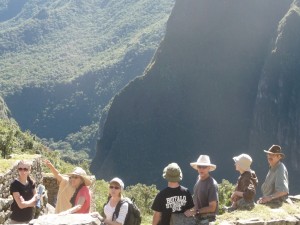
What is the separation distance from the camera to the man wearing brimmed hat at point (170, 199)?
633 centimetres

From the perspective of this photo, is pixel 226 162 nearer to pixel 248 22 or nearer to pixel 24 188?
pixel 248 22

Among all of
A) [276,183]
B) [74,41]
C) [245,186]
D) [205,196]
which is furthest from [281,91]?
[74,41]

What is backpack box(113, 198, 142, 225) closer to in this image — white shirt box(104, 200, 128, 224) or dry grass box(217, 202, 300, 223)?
white shirt box(104, 200, 128, 224)

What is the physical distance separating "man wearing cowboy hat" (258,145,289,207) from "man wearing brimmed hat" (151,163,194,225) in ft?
6.66

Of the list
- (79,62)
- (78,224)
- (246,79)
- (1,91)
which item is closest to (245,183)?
(78,224)

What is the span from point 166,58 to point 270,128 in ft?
85.3

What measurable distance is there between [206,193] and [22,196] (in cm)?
279

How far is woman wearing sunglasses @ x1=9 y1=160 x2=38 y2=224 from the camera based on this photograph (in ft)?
23.7

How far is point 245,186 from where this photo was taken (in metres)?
7.65

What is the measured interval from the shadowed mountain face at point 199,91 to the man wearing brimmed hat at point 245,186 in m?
75.6

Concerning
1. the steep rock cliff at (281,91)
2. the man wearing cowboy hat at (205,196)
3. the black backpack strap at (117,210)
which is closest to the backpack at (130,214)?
the black backpack strap at (117,210)

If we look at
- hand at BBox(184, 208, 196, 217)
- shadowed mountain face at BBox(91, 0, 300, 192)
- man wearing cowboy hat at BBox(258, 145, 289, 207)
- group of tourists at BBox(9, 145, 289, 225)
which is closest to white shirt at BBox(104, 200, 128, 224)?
group of tourists at BBox(9, 145, 289, 225)

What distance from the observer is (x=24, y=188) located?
740 centimetres

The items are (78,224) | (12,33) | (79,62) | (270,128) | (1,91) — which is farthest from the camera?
(12,33)
